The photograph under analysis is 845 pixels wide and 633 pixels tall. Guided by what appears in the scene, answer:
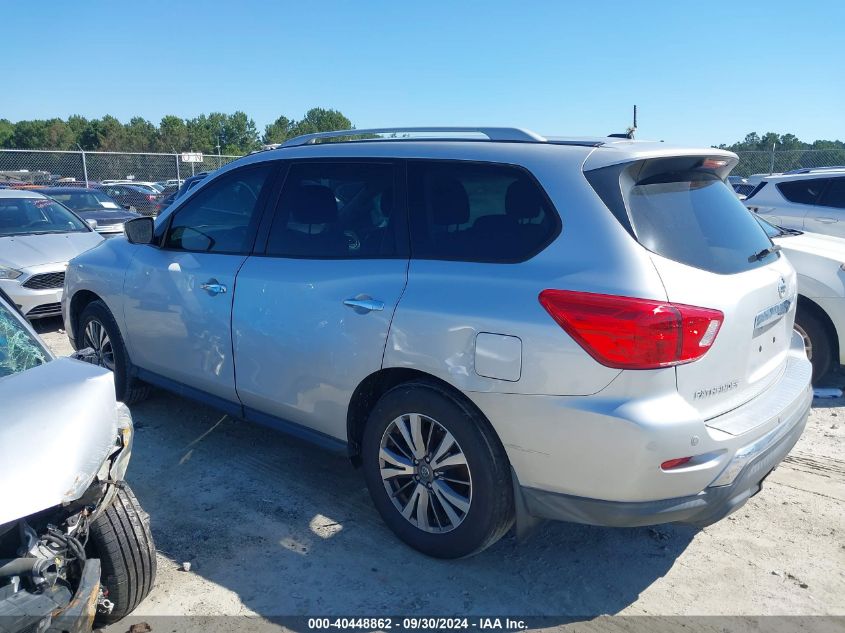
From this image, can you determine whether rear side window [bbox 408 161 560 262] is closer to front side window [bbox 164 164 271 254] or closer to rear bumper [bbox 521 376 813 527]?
rear bumper [bbox 521 376 813 527]

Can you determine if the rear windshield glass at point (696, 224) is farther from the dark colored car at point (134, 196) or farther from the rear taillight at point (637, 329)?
the dark colored car at point (134, 196)

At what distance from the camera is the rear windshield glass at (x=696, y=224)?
272 cm

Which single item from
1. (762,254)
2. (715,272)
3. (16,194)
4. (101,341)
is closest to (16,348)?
(101,341)

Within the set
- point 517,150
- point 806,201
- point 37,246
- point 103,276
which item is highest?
point 517,150

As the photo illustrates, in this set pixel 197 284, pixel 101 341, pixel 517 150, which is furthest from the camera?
pixel 101 341

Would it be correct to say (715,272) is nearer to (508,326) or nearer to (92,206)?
(508,326)

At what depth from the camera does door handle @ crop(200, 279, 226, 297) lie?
3891 mm

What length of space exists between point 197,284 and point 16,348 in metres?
1.33

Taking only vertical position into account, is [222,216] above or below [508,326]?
above

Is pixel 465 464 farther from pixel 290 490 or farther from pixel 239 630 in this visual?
pixel 290 490

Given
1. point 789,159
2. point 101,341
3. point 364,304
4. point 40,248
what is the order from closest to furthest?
point 364,304
point 101,341
point 40,248
point 789,159

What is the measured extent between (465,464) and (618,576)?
3.03ft

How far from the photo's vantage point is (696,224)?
2.94 metres

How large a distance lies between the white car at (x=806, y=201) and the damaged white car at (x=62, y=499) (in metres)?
7.91
